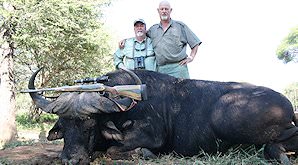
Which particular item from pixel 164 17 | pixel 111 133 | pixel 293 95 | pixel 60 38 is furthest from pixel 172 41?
pixel 293 95

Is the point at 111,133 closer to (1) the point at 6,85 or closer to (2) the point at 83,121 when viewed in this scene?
(2) the point at 83,121

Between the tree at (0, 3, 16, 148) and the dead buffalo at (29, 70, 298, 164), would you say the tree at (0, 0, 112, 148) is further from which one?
the dead buffalo at (29, 70, 298, 164)

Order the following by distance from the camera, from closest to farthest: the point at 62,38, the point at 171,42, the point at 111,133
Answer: the point at 111,133
the point at 171,42
the point at 62,38

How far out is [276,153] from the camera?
4027 millimetres

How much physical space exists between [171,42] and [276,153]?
2.48 meters

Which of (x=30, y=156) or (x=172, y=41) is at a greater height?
(x=172, y=41)

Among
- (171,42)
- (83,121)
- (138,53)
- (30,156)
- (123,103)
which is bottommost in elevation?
(30,156)

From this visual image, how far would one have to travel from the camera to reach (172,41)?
5.75 m

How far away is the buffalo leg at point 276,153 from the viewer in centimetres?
395

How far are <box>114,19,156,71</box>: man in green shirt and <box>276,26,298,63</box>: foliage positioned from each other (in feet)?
82.0

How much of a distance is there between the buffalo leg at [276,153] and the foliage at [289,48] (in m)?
26.1

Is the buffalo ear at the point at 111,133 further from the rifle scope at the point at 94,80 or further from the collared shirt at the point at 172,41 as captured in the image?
the collared shirt at the point at 172,41

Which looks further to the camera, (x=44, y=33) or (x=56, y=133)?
(x=44, y=33)

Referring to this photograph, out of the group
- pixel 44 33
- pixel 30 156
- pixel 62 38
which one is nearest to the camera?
pixel 30 156
